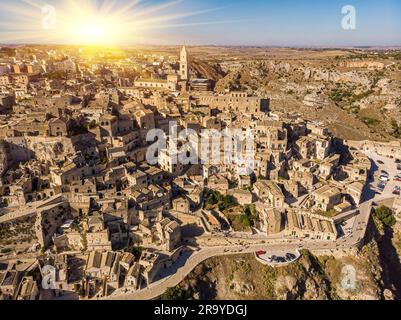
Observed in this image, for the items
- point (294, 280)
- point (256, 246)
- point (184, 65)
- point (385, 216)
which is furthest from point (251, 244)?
point (184, 65)

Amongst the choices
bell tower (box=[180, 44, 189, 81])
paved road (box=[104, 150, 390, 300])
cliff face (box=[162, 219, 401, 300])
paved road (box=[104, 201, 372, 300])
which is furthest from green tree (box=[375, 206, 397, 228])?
bell tower (box=[180, 44, 189, 81])

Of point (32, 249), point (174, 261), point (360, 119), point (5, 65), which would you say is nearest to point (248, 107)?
point (360, 119)

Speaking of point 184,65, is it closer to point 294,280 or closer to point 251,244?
point 251,244

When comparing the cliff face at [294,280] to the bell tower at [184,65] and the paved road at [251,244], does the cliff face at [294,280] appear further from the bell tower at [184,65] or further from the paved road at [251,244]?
the bell tower at [184,65]

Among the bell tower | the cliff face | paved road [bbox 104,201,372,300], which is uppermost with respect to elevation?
the bell tower

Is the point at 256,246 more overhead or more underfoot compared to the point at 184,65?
more underfoot

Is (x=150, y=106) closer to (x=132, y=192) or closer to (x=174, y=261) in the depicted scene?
(x=132, y=192)

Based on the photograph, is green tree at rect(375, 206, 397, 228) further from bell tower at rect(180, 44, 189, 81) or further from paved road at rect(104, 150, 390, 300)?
bell tower at rect(180, 44, 189, 81)

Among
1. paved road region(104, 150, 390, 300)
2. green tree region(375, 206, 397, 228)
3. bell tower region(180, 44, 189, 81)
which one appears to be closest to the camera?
paved road region(104, 150, 390, 300)
